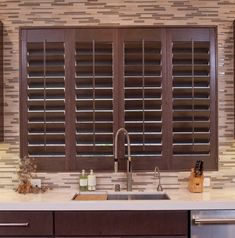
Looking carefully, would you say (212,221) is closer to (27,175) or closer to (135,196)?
(135,196)

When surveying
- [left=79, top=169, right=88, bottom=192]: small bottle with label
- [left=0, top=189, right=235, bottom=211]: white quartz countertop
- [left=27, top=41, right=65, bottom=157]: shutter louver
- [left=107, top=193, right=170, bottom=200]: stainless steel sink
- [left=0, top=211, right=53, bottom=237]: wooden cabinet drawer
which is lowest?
[left=0, top=211, right=53, bottom=237]: wooden cabinet drawer

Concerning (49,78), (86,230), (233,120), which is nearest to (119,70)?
(49,78)

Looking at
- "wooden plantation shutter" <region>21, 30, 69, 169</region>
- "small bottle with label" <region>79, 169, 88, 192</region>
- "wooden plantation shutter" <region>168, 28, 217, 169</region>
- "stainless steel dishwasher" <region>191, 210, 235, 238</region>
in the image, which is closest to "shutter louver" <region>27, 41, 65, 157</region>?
"wooden plantation shutter" <region>21, 30, 69, 169</region>

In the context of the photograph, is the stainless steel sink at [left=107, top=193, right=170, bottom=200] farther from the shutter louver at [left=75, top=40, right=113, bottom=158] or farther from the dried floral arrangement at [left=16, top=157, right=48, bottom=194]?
the dried floral arrangement at [left=16, top=157, right=48, bottom=194]

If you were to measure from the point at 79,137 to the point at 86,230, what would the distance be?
0.84m

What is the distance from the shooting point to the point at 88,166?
3.30 m

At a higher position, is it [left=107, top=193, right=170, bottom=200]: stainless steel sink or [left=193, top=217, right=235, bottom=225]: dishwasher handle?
[left=107, top=193, right=170, bottom=200]: stainless steel sink

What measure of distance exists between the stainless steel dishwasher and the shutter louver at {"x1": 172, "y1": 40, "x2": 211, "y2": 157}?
2.23ft

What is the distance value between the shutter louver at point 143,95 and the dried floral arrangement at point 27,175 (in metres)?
0.85

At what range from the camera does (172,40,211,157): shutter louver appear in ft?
10.7

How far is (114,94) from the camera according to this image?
3279 millimetres

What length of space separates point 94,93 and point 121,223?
1.12 metres

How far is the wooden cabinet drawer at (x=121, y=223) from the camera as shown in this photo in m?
2.71

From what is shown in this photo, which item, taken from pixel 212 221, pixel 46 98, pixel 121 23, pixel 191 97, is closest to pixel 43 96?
pixel 46 98
